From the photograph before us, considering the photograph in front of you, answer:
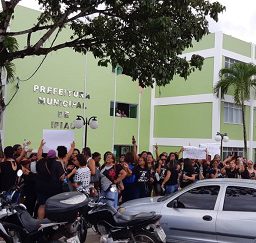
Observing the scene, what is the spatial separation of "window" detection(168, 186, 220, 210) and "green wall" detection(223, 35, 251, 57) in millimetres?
24552

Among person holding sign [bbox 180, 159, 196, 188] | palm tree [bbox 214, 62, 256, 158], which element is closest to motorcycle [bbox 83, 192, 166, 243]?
person holding sign [bbox 180, 159, 196, 188]

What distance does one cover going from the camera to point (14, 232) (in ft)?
20.3

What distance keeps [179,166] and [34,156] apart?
3.87 metres

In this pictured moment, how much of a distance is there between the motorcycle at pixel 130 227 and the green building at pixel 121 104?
17.3 m

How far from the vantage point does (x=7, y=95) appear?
2302cm

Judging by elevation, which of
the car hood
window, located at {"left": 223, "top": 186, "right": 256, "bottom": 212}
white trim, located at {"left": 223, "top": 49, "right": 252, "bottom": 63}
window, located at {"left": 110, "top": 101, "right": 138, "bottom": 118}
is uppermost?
white trim, located at {"left": 223, "top": 49, "right": 252, "bottom": 63}

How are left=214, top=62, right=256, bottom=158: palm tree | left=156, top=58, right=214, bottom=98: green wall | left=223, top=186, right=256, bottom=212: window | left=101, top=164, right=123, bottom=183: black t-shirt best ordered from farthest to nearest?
left=156, top=58, right=214, bottom=98: green wall, left=214, top=62, right=256, bottom=158: palm tree, left=101, top=164, right=123, bottom=183: black t-shirt, left=223, top=186, right=256, bottom=212: window

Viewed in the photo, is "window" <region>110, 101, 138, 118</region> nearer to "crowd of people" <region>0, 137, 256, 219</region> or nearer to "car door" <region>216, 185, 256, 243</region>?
"crowd of people" <region>0, 137, 256, 219</region>

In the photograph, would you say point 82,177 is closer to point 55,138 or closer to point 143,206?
point 143,206

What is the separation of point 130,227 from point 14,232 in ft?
5.13

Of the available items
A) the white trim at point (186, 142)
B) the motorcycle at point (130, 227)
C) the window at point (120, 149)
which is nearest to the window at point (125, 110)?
the window at point (120, 149)

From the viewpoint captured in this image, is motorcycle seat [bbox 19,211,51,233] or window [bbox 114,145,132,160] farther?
window [bbox 114,145,132,160]

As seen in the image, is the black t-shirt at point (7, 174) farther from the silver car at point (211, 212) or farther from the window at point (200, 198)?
the window at point (200, 198)

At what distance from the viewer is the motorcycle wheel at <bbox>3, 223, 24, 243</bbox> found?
6.12m
